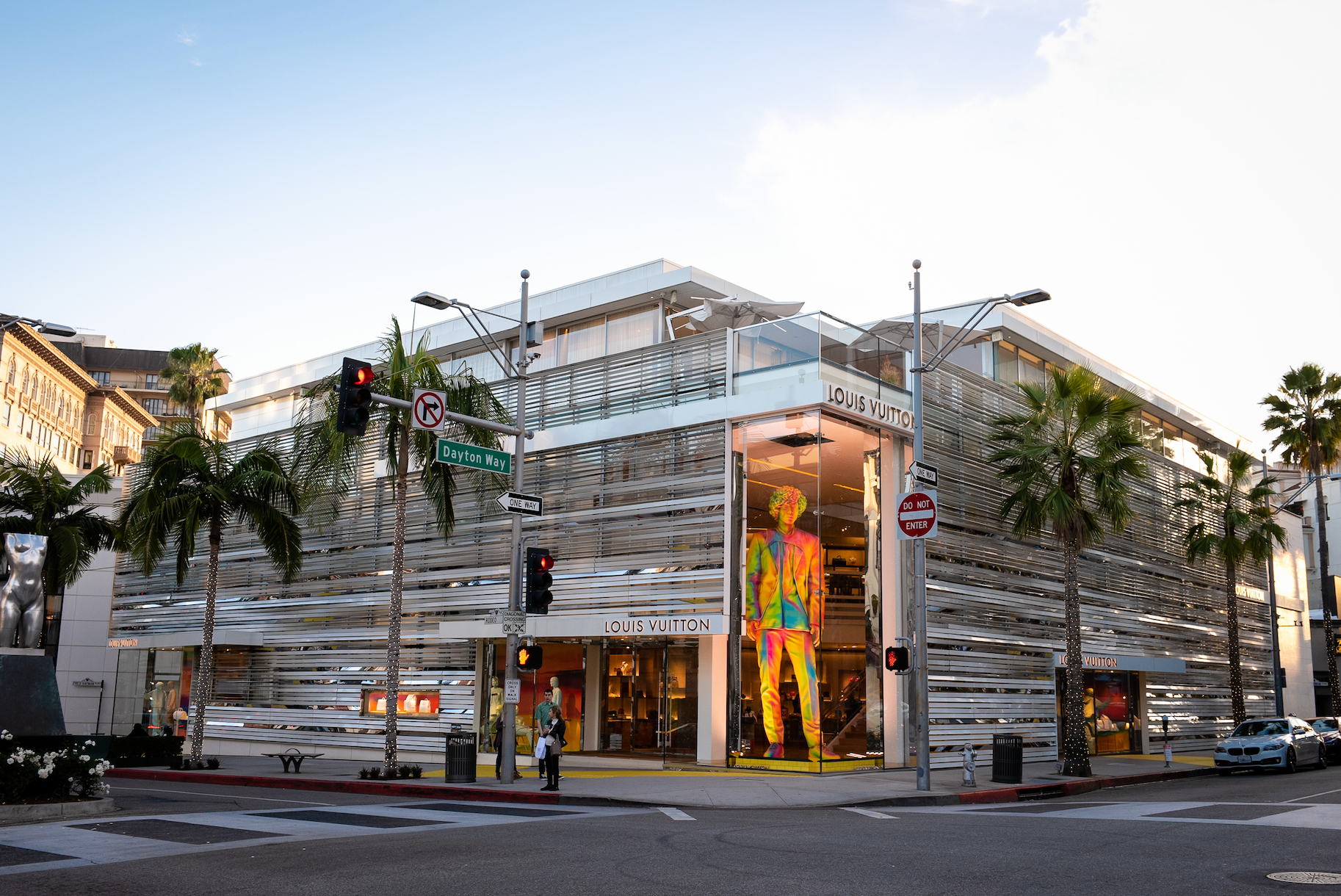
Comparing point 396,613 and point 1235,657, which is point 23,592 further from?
point 1235,657

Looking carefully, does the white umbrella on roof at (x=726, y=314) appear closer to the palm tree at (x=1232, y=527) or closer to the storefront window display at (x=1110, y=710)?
the storefront window display at (x=1110, y=710)

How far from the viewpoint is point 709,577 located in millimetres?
24984

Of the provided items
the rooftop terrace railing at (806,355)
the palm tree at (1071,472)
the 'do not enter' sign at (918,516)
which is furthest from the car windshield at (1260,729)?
the 'do not enter' sign at (918,516)

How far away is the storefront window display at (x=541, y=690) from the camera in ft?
96.3

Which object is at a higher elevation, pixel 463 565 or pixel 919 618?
pixel 463 565

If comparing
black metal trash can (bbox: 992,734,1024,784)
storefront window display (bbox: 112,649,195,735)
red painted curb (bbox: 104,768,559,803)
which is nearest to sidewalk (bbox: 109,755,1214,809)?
red painted curb (bbox: 104,768,559,803)

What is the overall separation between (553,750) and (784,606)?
7.36 m

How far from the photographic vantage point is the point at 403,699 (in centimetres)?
3091

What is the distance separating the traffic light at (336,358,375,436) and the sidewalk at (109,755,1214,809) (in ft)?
23.9

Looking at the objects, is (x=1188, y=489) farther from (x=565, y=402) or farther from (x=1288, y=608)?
(x=565, y=402)

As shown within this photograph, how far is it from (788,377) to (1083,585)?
44.4 ft

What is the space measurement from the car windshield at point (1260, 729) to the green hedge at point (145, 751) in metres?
27.3

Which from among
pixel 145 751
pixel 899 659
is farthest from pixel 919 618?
pixel 145 751

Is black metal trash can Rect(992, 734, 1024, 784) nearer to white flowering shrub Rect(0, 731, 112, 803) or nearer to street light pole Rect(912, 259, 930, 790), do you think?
street light pole Rect(912, 259, 930, 790)
